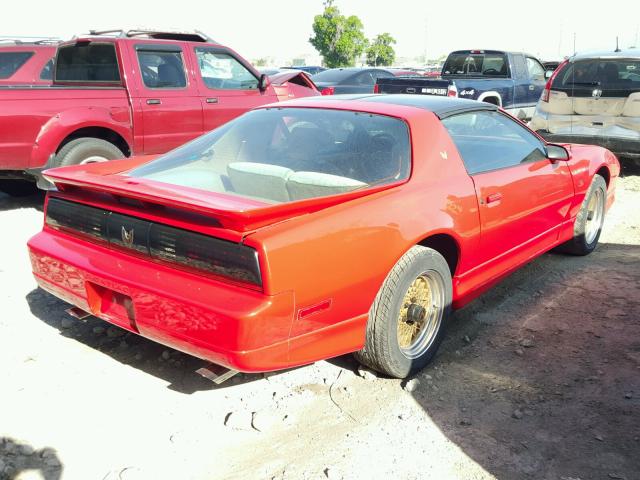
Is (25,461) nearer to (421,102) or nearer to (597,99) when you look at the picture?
(421,102)

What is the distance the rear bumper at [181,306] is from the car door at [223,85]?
4536 millimetres

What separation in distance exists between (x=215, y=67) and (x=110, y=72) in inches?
51.0

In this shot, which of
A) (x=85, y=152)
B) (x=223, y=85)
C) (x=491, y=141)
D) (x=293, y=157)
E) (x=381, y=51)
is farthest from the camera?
(x=381, y=51)

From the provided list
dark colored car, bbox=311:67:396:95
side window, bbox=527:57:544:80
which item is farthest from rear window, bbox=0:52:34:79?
side window, bbox=527:57:544:80

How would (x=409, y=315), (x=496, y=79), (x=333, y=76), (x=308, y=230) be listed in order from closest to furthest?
(x=308, y=230)
(x=409, y=315)
(x=496, y=79)
(x=333, y=76)

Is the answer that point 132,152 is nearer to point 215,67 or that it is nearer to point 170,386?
point 215,67

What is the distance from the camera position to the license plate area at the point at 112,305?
2.88 meters

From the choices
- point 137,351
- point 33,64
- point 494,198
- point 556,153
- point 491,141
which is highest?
point 33,64

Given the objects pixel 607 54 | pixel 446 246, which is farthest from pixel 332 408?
pixel 607 54

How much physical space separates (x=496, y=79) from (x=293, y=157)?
952 centimetres

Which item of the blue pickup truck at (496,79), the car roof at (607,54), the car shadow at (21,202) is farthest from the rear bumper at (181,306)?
the blue pickup truck at (496,79)

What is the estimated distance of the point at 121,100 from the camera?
668 centimetres

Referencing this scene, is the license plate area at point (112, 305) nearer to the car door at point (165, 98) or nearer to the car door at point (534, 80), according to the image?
the car door at point (165, 98)

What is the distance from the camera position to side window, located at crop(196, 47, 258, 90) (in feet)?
24.6
